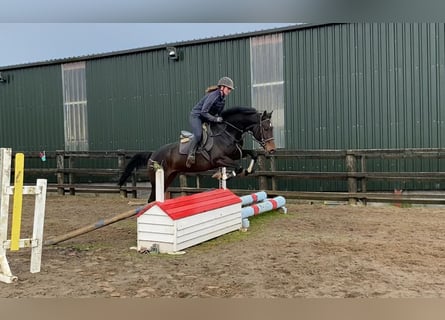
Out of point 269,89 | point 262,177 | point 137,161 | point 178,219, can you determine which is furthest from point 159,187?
point 269,89

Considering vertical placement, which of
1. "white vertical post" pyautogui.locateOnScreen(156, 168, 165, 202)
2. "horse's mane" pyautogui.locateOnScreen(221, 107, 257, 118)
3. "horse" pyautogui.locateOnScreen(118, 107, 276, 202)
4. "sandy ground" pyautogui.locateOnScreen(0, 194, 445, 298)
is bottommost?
"sandy ground" pyautogui.locateOnScreen(0, 194, 445, 298)

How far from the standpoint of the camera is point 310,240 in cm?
572

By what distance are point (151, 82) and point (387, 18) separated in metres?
9.92

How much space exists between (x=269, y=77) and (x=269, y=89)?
11.4 inches

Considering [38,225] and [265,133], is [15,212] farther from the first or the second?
[265,133]

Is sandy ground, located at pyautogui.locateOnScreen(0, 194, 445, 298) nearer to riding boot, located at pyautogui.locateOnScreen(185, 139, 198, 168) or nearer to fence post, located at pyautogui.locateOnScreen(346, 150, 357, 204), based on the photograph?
riding boot, located at pyautogui.locateOnScreen(185, 139, 198, 168)

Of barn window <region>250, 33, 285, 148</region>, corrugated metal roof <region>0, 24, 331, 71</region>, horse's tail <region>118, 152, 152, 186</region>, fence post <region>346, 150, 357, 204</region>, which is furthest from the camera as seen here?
barn window <region>250, 33, 285, 148</region>

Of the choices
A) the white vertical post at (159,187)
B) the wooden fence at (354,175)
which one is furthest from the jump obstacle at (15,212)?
the wooden fence at (354,175)

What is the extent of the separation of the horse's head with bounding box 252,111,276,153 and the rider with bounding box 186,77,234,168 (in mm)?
544

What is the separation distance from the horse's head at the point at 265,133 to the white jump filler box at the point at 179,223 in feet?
3.41

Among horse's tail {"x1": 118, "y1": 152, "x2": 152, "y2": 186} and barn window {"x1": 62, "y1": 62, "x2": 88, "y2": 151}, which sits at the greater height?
barn window {"x1": 62, "y1": 62, "x2": 88, "y2": 151}

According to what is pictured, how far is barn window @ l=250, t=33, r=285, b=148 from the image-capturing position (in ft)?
34.1

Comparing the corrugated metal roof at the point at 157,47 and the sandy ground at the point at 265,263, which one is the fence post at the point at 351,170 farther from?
the corrugated metal roof at the point at 157,47

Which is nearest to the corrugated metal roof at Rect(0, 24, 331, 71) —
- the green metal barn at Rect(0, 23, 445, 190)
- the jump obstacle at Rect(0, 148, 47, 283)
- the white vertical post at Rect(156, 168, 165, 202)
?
the green metal barn at Rect(0, 23, 445, 190)
